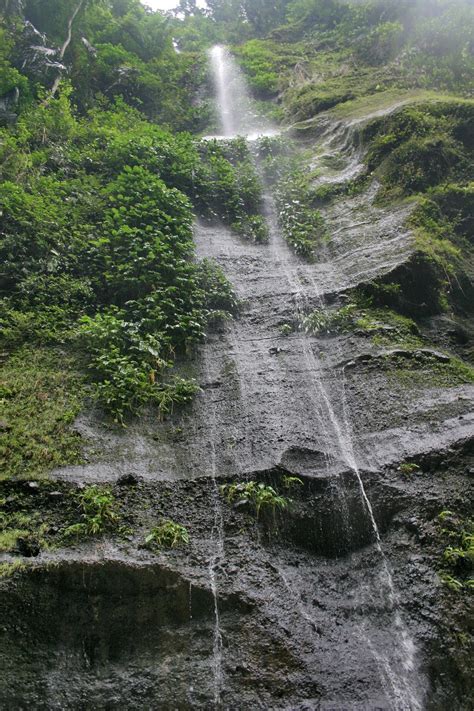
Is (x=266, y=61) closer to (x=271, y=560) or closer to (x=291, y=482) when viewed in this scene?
(x=291, y=482)

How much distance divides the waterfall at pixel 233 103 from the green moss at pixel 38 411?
1201 centimetres

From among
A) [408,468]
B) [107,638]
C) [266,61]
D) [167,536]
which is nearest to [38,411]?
[167,536]

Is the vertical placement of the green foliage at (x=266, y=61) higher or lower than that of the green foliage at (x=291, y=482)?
higher

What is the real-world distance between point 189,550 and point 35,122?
11620 mm

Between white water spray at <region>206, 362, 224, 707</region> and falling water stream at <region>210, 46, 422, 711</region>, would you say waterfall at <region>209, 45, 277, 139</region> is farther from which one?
white water spray at <region>206, 362, 224, 707</region>

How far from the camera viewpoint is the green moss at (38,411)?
213 inches

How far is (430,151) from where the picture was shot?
33.8ft

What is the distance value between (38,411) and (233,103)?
60.0ft

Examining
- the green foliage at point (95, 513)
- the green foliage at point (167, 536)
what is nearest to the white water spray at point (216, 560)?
the green foliage at point (167, 536)

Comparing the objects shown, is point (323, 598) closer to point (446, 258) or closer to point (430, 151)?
point (446, 258)

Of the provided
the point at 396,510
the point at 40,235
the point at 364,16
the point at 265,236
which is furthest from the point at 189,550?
the point at 364,16

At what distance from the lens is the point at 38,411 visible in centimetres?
612

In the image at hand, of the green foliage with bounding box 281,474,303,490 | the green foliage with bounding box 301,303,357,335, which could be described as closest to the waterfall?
the green foliage with bounding box 301,303,357,335

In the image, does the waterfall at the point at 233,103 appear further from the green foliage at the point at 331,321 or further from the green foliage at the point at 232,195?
the green foliage at the point at 331,321
